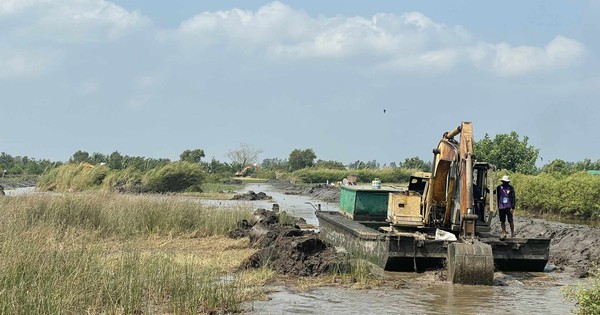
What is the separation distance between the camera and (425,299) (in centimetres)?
1350

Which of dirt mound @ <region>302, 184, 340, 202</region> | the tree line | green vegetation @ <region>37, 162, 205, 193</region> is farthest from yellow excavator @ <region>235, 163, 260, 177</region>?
green vegetation @ <region>37, 162, 205, 193</region>

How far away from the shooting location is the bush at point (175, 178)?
51719 millimetres

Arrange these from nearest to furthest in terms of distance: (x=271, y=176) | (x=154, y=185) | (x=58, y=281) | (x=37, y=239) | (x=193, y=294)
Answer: (x=58, y=281), (x=193, y=294), (x=37, y=239), (x=154, y=185), (x=271, y=176)

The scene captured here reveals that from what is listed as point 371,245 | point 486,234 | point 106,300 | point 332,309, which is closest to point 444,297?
point 332,309

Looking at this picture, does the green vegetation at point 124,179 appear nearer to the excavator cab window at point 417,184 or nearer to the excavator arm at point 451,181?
the excavator cab window at point 417,184

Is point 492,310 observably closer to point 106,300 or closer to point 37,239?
point 106,300

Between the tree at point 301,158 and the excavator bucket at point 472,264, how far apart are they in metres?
116

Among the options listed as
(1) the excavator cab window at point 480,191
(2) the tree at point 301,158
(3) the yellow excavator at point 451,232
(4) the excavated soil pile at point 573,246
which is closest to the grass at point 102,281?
(3) the yellow excavator at point 451,232

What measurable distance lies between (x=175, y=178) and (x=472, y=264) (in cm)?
4090

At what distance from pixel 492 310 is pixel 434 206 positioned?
5.67m

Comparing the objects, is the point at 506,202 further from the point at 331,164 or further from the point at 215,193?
the point at 331,164

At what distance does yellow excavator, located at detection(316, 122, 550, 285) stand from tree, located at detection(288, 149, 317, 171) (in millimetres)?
110827

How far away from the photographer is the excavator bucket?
47.9 feet

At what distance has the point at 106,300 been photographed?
398 inches
